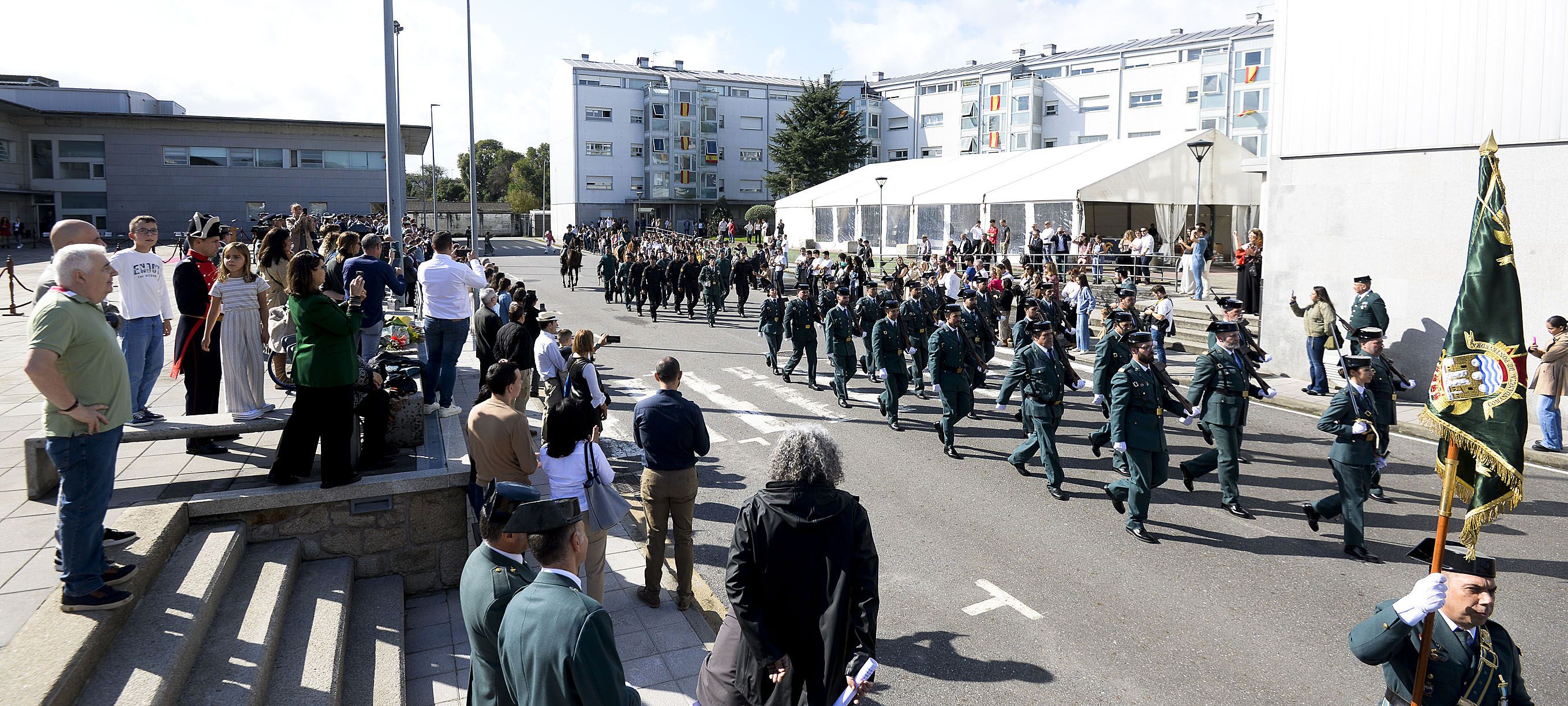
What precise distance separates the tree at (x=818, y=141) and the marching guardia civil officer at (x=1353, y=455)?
182ft

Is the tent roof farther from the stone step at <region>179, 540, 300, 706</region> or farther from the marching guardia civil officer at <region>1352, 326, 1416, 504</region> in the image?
the stone step at <region>179, 540, 300, 706</region>

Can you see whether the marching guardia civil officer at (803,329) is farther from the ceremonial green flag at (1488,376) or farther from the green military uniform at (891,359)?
the ceremonial green flag at (1488,376)

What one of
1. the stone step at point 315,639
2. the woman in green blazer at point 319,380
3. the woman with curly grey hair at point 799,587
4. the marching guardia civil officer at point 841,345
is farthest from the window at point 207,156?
the woman with curly grey hair at point 799,587

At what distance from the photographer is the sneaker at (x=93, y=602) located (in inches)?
175

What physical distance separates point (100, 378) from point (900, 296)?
15.0 meters

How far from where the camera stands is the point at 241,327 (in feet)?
22.8

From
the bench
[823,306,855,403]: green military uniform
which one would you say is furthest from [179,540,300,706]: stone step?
A: [823,306,855,403]: green military uniform

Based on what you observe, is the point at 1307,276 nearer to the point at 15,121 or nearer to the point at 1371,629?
the point at 1371,629

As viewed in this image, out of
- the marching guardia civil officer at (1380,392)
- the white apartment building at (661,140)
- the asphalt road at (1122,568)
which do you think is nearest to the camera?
the asphalt road at (1122,568)

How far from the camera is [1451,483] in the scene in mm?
4676

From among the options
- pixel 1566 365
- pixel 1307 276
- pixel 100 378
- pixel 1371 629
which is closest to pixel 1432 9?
pixel 1307 276

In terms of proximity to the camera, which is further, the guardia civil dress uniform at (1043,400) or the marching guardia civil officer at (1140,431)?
the guardia civil dress uniform at (1043,400)

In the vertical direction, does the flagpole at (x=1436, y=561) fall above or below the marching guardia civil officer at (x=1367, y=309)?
below

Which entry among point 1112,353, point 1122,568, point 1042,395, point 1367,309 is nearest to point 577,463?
point 1122,568
